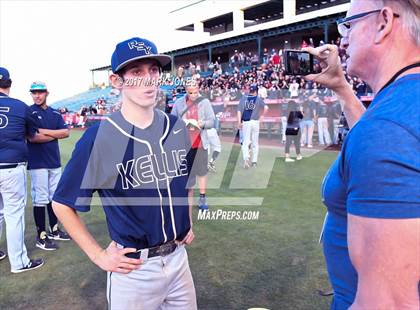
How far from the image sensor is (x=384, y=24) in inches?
45.2

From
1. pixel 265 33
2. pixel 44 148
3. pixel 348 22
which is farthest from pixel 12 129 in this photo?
pixel 265 33

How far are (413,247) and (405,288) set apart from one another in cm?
12

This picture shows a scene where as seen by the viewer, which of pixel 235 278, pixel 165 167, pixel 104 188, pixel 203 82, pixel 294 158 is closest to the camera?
pixel 104 188

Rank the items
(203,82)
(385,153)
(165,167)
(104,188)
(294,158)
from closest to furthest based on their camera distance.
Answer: (385,153)
(104,188)
(165,167)
(294,158)
(203,82)

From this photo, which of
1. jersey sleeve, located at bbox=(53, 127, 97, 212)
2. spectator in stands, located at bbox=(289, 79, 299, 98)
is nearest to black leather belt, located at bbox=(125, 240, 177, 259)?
jersey sleeve, located at bbox=(53, 127, 97, 212)

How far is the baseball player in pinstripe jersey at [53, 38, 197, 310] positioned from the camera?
2135 mm

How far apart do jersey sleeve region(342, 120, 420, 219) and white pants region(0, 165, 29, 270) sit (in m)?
4.58

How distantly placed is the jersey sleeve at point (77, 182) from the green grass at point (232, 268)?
6.37ft

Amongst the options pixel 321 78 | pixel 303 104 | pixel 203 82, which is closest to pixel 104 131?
pixel 321 78

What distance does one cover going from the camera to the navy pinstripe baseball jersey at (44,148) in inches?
213

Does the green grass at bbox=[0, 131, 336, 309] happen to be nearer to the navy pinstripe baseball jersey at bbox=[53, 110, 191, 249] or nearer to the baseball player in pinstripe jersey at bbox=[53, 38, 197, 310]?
the baseball player in pinstripe jersey at bbox=[53, 38, 197, 310]

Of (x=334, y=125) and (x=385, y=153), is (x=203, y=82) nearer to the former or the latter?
(x=334, y=125)

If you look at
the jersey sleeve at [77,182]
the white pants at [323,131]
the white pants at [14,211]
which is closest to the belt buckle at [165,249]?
the jersey sleeve at [77,182]

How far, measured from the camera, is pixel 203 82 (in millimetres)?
28969
